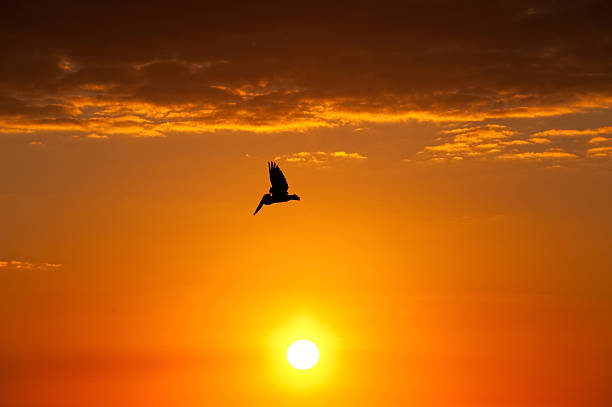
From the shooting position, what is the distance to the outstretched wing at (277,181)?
114m

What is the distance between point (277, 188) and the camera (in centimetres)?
11625

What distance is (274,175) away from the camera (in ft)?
374

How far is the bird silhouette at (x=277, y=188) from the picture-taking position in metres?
114

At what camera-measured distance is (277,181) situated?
11475 cm

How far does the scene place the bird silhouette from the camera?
113750 millimetres

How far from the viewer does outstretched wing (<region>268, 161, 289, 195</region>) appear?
373ft

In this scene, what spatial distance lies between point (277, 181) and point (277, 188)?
5.43 ft
